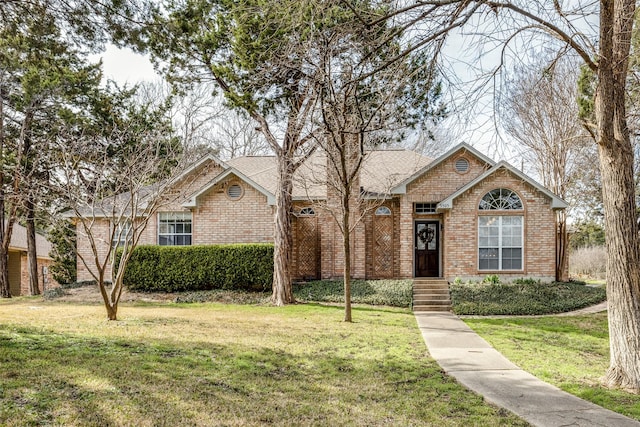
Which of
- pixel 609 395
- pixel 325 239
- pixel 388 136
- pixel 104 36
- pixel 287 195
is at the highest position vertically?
pixel 104 36

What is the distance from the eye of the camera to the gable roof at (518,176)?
53.9 ft

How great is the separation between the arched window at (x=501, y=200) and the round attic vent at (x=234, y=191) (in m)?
9.17

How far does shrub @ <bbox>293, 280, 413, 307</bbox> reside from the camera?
14.9m

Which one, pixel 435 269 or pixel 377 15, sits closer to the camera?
pixel 377 15

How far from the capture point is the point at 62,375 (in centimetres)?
559

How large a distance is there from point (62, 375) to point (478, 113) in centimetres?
616

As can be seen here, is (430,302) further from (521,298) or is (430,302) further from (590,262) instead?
(590,262)

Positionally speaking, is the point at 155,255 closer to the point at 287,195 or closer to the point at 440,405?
the point at 287,195

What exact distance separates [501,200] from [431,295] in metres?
4.66

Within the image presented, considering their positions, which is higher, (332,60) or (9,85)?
(9,85)

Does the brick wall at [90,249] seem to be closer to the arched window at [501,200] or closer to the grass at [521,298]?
the grass at [521,298]

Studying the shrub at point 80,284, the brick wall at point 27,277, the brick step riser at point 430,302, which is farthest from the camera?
the brick wall at point 27,277

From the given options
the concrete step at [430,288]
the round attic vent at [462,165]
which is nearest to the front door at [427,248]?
the round attic vent at [462,165]

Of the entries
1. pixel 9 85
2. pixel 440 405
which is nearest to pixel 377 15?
pixel 440 405
